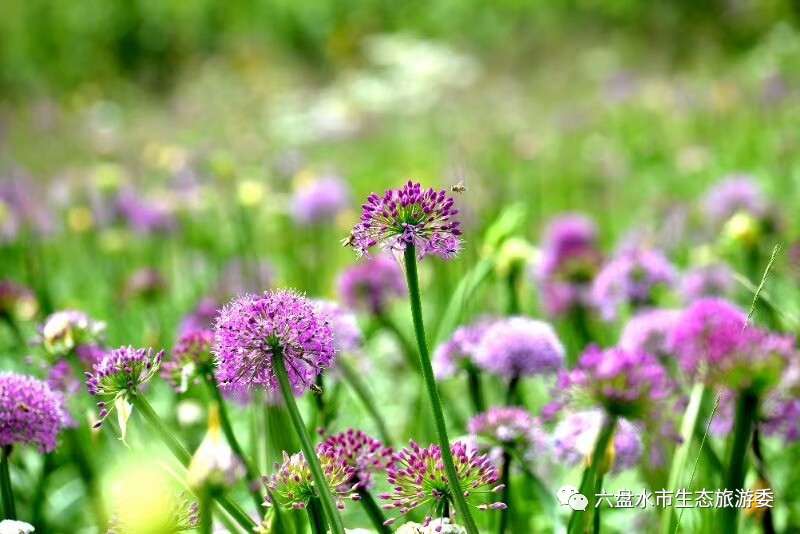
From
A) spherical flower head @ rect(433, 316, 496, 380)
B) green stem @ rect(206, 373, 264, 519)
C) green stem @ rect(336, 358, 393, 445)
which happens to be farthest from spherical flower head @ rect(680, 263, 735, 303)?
green stem @ rect(206, 373, 264, 519)

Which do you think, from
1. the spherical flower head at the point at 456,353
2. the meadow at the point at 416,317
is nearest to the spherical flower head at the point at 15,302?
the meadow at the point at 416,317

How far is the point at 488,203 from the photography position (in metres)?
2.85

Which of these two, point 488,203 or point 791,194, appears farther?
point 791,194

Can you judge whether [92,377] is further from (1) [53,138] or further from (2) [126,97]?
(2) [126,97]

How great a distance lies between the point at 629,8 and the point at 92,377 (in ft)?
43.0

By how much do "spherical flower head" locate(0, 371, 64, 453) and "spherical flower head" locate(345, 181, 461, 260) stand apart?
1.40ft

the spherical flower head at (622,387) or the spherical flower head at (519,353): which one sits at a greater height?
the spherical flower head at (519,353)

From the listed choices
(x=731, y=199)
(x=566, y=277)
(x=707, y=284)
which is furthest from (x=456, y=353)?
(x=731, y=199)

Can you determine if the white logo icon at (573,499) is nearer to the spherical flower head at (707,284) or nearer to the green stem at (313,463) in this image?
the green stem at (313,463)

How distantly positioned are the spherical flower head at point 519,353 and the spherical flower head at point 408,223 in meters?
0.52

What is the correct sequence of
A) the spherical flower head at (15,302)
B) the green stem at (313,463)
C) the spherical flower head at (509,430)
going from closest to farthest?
the green stem at (313,463)
the spherical flower head at (509,430)
the spherical flower head at (15,302)

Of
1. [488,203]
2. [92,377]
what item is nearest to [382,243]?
[92,377]

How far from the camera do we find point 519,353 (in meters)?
1.21

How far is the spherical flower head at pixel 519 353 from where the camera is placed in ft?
3.97
